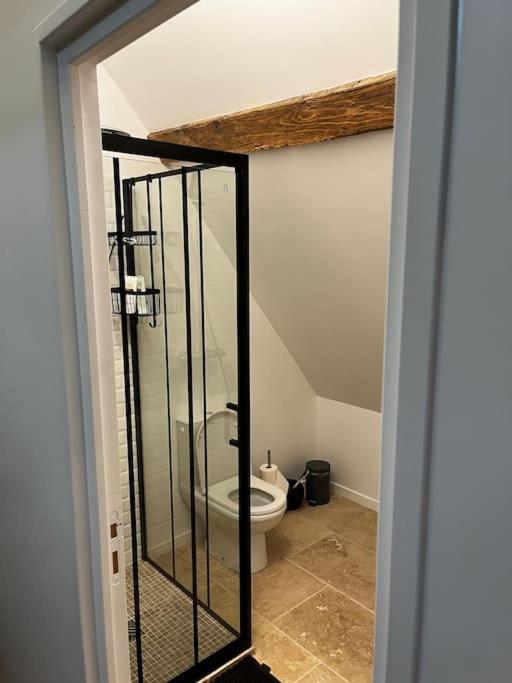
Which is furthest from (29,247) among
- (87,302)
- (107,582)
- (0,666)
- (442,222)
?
(0,666)

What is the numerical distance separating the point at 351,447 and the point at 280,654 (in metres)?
1.63

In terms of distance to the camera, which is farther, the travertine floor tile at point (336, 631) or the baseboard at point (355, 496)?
the baseboard at point (355, 496)

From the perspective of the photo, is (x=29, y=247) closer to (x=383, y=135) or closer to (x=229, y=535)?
(x=383, y=135)

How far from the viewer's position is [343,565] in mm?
3061

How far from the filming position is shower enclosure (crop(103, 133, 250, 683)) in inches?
82.8

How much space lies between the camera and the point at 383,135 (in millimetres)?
1842

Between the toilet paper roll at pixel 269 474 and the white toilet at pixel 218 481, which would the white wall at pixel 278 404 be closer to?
the toilet paper roll at pixel 269 474

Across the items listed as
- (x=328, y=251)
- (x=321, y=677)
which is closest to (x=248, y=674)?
(x=321, y=677)

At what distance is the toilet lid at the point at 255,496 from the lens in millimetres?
2389

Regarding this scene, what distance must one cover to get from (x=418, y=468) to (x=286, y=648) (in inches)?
89.2

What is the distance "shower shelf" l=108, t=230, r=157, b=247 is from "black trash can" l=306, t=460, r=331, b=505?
2.16m

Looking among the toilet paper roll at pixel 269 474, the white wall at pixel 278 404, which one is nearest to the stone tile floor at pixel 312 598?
the toilet paper roll at pixel 269 474

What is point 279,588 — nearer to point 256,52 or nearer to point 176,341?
point 176,341

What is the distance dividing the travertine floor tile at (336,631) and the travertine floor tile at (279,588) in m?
0.05
